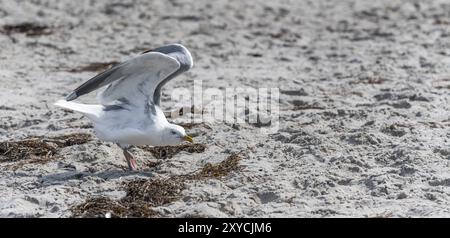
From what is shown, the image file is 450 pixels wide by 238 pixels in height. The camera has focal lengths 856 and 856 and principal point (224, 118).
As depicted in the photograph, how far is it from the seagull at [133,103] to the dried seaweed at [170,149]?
37cm

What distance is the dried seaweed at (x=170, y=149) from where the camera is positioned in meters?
6.13

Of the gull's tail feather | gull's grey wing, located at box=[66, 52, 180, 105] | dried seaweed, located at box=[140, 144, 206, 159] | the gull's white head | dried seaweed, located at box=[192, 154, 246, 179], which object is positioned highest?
gull's grey wing, located at box=[66, 52, 180, 105]

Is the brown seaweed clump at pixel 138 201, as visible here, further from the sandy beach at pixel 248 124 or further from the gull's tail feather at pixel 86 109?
the gull's tail feather at pixel 86 109

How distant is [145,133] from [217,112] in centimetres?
154

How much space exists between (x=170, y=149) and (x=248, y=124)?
0.85 metres

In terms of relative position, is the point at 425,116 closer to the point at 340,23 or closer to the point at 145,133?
the point at 145,133

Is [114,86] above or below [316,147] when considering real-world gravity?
above

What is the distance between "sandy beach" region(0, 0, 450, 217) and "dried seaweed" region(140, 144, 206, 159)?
0.01 metres

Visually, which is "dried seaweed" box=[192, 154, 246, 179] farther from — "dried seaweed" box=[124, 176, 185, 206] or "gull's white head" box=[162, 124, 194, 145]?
"gull's white head" box=[162, 124, 194, 145]

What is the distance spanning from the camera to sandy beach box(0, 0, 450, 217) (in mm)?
5242

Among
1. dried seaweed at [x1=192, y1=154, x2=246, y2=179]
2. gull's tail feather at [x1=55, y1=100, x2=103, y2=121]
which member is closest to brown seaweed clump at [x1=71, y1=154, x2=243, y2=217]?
dried seaweed at [x1=192, y1=154, x2=246, y2=179]

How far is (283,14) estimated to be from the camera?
1109 cm
